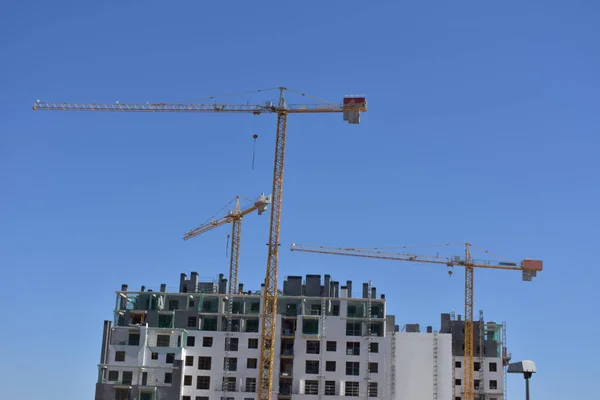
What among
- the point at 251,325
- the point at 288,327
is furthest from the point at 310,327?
the point at 251,325

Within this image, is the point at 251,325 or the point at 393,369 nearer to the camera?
the point at 393,369

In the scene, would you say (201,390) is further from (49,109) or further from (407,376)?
(49,109)

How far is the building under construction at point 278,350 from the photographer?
129 m

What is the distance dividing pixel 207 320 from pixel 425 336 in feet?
105

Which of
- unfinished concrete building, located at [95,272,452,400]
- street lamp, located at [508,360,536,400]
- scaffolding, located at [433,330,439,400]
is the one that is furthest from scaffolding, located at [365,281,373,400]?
street lamp, located at [508,360,536,400]

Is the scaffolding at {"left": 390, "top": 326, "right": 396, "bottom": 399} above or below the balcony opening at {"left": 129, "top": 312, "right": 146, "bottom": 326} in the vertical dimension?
below

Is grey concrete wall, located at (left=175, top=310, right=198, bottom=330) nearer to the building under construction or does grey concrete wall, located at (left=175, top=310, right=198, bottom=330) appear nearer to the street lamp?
the building under construction

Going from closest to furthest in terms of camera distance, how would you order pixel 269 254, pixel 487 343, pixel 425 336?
1. pixel 269 254
2. pixel 425 336
3. pixel 487 343

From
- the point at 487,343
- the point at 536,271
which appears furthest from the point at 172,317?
the point at 536,271

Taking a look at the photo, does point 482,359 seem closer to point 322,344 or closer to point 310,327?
point 322,344

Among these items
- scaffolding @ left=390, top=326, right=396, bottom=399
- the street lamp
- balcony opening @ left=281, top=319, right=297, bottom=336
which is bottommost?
the street lamp

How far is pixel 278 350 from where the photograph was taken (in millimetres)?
132000

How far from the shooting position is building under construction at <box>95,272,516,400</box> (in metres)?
129

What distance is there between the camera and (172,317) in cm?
13525
